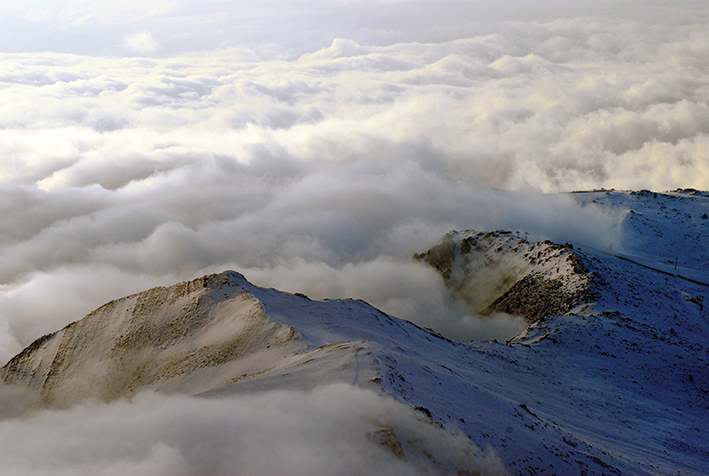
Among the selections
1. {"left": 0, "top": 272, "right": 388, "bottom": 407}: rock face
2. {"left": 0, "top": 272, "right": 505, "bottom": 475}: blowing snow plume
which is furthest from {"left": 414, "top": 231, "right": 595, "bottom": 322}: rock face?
{"left": 0, "top": 272, "right": 388, "bottom": 407}: rock face

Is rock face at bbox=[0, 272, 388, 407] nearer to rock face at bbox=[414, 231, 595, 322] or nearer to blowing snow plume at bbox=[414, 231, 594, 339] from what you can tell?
blowing snow plume at bbox=[414, 231, 594, 339]

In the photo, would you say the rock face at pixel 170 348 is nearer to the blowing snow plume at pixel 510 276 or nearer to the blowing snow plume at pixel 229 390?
the blowing snow plume at pixel 229 390

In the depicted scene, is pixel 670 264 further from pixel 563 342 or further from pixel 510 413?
pixel 510 413

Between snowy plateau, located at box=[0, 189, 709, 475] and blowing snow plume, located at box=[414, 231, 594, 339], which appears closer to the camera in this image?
snowy plateau, located at box=[0, 189, 709, 475]

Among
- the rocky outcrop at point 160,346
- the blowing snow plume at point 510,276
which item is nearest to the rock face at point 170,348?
the rocky outcrop at point 160,346

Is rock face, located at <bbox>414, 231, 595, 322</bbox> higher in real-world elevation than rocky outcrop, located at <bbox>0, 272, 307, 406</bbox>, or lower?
lower

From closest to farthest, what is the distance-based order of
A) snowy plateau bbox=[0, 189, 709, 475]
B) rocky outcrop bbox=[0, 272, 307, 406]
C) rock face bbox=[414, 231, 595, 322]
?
snowy plateau bbox=[0, 189, 709, 475], rocky outcrop bbox=[0, 272, 307, 406], rock face bbox=[414, 231, 595, 322]
